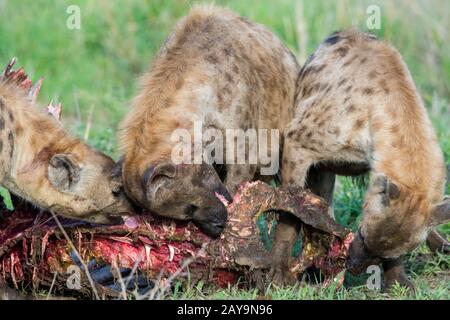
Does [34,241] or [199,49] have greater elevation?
[199,49]

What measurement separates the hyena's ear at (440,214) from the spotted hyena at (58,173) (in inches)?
71.4

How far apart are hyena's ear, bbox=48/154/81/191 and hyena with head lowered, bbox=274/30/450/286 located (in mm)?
1336

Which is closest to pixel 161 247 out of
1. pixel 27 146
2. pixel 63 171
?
pixel 63 171

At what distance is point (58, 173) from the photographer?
6.35m

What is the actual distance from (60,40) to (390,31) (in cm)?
371

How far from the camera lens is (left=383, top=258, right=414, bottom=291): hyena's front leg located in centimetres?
677

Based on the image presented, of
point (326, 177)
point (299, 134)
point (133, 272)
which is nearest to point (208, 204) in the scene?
point (133, 272)

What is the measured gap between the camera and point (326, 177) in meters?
7.68

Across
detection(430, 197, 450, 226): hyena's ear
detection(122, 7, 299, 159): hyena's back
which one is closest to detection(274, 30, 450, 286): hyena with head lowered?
detection(430, 197, 450, 226): hyena's ear

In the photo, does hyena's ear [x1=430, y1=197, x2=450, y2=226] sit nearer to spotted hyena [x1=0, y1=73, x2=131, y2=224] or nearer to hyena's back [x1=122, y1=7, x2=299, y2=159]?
hyena's back [x1=122, y1=7, x2=299, y2=159]

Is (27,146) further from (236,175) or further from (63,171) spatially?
(236,175)

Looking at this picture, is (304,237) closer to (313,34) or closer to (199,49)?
(199,49)

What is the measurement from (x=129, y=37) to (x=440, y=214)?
21.7 feet

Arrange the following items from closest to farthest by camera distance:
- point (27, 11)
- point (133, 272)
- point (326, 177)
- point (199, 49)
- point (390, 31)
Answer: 1. point (133, 272)
2. point (199, 49)
3. point (326, 177)
4. point (390, 31)
5. point (27, 11)
